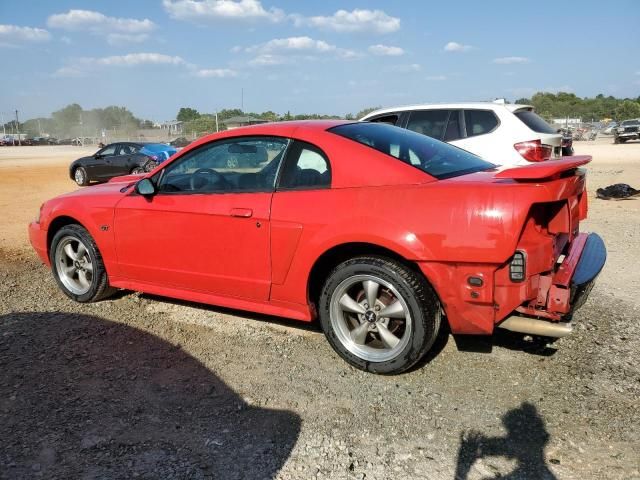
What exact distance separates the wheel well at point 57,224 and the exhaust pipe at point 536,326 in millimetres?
3694

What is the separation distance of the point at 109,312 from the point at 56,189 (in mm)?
12896

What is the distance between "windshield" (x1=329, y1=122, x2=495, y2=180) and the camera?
12.0ft

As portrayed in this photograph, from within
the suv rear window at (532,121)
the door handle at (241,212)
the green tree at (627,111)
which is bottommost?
the door handle at (241,212)

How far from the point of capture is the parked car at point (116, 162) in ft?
63.4

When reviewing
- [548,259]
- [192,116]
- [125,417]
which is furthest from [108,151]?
[192,116]

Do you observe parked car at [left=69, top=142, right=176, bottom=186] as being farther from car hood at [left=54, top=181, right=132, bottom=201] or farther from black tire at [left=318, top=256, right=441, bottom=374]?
black tire at [left=318, top=256, right=441, bottom=374]

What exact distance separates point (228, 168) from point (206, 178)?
0.62 feet

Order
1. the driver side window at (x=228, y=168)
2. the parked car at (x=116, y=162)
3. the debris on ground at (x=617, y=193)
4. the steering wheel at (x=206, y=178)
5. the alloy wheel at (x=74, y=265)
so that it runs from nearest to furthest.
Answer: the driver side window at (x=228, y=168) → the steering wheel at (x=206, y=178) → the alloy wheel at (x=74, y=265) → the debris on ground at (x=617, y=193) → the parked car at (x=116, y=162)

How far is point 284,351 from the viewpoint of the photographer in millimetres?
3912

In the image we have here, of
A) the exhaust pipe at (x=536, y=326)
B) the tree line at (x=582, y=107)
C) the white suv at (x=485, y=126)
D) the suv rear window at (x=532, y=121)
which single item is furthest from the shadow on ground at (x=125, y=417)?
the tree line at (x=582, y=107)

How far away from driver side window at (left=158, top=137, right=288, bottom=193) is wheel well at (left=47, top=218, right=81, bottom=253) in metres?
1.15

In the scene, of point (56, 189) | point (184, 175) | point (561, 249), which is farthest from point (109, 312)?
point (56, 189)

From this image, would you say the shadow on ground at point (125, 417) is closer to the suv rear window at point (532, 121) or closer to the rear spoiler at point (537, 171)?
the rear spoiler at point (537, 171)

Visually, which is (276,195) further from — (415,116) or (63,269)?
(415,116)
